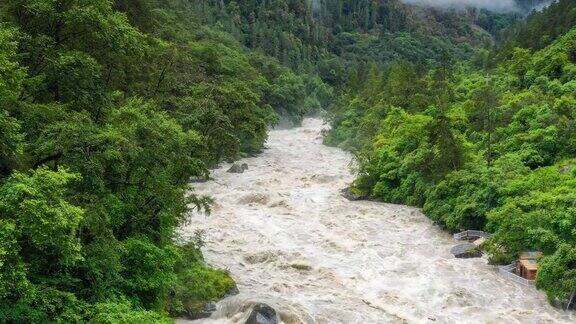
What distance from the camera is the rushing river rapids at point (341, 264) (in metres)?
20.6

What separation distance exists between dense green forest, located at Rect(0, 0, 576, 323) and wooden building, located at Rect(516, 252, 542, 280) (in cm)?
49

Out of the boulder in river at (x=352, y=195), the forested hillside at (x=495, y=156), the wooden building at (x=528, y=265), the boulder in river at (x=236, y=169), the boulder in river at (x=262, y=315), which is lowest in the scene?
the boulder in river at (x=236, y=169)

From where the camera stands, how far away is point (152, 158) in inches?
701

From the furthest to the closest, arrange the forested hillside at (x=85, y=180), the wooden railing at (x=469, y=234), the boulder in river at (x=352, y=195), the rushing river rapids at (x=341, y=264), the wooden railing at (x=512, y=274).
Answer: the boulder in river at (x=352, y=195) → the wooden railing at (x=469, y=234) → the wooden railing at (x=512, y=274) → the rushing river rapids at (x=341, y=264) → the forested hillside at (x=85, y=180)

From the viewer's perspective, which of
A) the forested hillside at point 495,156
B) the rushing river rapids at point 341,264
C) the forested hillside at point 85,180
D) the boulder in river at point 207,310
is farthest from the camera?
the forested hillside at point 495,156

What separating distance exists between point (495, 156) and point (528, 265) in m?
13.5

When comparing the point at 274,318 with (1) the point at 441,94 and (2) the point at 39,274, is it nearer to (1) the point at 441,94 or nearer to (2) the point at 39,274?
(2) the point at 39,274

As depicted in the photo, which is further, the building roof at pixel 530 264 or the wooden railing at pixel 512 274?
the building roof at pixel 530 264

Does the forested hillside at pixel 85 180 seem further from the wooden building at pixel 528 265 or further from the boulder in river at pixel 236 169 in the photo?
the boulder in river at pixel 236 169

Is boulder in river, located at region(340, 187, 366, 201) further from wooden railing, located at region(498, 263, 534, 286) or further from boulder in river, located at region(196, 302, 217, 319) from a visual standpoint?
boulder in river, located at region(196, 302, 217, 319)

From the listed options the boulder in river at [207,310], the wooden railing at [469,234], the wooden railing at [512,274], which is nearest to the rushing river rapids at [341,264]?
the boulder in river at [207,310]

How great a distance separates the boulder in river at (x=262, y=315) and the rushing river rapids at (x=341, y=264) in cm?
47

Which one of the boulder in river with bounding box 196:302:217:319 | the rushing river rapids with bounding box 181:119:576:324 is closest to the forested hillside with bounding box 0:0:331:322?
the boulder in river with bounding box 196:302:217:319

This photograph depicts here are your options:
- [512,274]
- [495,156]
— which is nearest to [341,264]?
[512,274]
